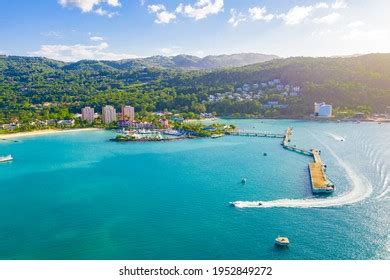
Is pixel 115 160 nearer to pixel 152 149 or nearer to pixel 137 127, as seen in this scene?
pixel 152 149

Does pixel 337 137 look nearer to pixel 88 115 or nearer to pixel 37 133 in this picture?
pixel 88 115

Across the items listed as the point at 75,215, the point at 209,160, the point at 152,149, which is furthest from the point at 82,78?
the point at 75,215

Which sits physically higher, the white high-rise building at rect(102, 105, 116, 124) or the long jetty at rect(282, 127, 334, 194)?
the white high-rise building at rect(102, 105, 116, 124)

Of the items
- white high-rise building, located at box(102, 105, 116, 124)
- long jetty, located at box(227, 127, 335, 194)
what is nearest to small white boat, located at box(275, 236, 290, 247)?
long jetty, located at box(227, 127, 335, 194)

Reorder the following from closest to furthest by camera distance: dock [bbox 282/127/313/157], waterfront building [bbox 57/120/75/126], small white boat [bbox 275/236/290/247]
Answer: small white boat [bbox 275/236/290/247], dock [bbox 282/127/313/157], waterfront building [bbox 57/120/75/126]

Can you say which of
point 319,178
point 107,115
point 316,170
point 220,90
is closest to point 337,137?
point 316,170

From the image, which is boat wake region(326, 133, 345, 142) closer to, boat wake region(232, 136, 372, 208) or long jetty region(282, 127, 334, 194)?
long jetty region(282, 127, 334, 194)
